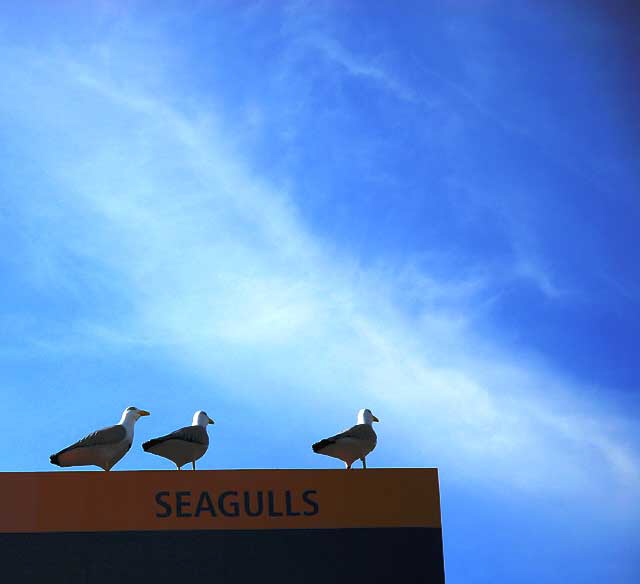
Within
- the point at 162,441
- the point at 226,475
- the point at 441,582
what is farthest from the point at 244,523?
the point at 441,582

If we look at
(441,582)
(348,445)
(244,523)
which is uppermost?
(348,445)

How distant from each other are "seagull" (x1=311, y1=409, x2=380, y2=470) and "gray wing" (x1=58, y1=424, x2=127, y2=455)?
2675mm

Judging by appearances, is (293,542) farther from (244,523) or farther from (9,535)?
(9,535)

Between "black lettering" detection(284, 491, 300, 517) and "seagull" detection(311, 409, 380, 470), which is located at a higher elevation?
"seagull" detection(311, 409, 380, 470)

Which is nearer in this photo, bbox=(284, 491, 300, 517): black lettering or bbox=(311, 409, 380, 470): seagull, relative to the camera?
bbox=(284, 491, 300, 517): black lettering

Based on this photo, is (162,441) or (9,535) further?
(162,441)

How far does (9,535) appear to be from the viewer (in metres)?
11.6

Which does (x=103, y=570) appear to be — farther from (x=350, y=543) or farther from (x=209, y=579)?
(x=350, y=543)

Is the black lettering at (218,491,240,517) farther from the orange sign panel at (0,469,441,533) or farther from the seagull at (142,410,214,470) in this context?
the seagull at (142,410,214,470)

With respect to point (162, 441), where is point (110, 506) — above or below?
below

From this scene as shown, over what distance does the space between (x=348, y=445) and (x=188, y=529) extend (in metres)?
2.47

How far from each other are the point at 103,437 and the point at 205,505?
1.81m

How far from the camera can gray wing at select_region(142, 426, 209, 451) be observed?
12.6 m

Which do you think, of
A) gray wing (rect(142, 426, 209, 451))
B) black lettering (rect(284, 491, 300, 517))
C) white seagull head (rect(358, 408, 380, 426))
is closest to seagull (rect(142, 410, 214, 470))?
gray wing (rect(142, 426, 209, 451))
